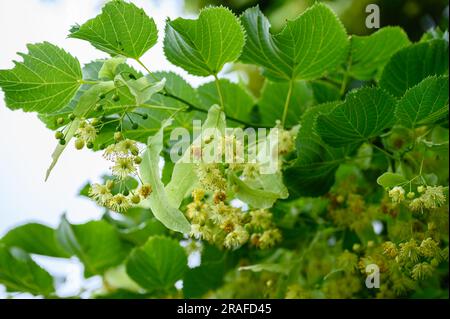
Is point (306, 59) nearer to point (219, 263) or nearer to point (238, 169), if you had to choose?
point (238, 169)

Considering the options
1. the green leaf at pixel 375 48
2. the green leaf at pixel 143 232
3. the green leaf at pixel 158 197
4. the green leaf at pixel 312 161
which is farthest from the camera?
the green leaf at pixel 143 232

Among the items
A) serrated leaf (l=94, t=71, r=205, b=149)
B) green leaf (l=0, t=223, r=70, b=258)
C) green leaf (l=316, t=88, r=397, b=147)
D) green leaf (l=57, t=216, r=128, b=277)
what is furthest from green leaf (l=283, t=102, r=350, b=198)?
green leaf (l=0, t=223, r=70, b=258)

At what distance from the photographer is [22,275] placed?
907 millimetres

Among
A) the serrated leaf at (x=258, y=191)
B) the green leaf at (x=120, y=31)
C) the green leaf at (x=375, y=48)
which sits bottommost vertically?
the serrated leaf at (x=258, y=191)

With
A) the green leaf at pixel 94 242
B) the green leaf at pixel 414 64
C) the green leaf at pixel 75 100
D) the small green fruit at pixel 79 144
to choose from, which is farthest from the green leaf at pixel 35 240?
the green leaf at pixel 414 64

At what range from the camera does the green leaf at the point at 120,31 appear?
0.61 meters

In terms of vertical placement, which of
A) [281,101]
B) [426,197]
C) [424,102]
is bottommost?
[426,197]

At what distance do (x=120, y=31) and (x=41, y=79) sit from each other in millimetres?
89

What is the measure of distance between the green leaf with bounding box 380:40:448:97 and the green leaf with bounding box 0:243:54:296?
0.54 metres

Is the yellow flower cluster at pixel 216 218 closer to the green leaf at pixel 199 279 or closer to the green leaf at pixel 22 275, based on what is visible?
the green leaf at pixel 199 279

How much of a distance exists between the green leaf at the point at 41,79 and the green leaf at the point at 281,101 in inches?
11.6

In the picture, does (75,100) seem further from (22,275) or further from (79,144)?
(22,275)

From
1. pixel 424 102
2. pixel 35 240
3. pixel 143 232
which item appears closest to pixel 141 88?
pixel 424 102

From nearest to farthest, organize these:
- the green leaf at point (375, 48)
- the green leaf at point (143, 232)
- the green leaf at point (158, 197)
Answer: the green leaf at point (158, 197) < the green leaf at point (375, 48) < the green leaf at point (143, 232)
